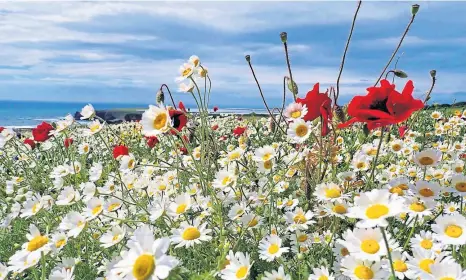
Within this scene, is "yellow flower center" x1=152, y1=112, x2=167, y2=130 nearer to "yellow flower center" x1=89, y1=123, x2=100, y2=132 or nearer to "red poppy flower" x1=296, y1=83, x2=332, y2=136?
"red poppy flower" x1=296, y1=83, x2=332, y2=136

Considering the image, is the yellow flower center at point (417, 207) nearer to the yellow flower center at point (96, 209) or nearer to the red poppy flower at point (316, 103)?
the red poppy flower at point (316, 103)

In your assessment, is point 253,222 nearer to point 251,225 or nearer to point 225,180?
point 251,225

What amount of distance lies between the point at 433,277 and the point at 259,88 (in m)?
1.73

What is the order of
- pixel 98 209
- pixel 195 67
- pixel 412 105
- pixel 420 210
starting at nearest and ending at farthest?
1. pixel 420 210
2. pixel 412 105
3. pixel 98 209
4. pixel 195 67

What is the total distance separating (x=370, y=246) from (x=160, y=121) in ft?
2.97

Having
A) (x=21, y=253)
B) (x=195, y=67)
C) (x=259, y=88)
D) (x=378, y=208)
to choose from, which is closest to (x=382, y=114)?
(x=378, y=208)

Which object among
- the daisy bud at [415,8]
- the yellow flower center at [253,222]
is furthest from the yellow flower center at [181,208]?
the daisy bud at [415,8]

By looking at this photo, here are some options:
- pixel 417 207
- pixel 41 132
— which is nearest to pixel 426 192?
pixel 417 207

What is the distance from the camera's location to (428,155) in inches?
79.2

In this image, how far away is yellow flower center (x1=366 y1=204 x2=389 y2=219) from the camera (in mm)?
1324

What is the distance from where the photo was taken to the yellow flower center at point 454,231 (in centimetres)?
162

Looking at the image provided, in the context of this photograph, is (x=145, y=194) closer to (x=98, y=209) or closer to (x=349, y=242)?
(x=98, y=209)

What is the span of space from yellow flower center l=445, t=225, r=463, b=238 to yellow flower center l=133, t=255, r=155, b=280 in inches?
38.2

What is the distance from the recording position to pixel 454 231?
1626mm
